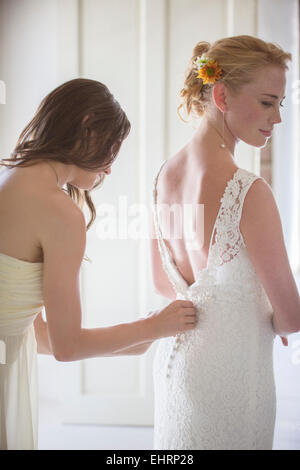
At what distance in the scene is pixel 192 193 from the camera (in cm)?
101

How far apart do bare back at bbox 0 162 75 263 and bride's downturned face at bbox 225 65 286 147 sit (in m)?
0.45

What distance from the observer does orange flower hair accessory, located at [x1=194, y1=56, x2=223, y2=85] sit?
1.02m

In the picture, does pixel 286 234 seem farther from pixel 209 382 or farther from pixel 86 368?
pixel 86 368

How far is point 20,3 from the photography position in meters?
1.35

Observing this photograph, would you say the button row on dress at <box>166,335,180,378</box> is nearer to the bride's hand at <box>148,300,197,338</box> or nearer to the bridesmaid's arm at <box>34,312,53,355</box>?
the bride's hand at <box>148,300,197,338</box>

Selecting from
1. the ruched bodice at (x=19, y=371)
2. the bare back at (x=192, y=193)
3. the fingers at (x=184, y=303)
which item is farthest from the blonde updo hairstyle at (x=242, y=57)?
the ruched bodice at (x=19, y=371)

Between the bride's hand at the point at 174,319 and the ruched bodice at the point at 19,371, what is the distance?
0.24m

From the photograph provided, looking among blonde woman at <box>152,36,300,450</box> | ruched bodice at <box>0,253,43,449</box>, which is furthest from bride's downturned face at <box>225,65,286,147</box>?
ruched bodice at <box>0,253,43,449</box>

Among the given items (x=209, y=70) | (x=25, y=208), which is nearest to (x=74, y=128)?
(x=25, y=208)

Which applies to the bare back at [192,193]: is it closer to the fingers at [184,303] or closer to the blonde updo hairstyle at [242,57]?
the fingers at [184,303]

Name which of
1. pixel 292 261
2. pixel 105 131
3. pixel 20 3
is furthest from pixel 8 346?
pixel 20 3

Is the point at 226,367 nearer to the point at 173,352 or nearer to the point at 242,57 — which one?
the point at 173,352

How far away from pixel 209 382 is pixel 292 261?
0.49 m

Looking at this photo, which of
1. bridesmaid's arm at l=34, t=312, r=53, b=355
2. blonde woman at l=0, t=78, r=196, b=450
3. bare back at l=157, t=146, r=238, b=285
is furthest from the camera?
bridesmaid's arm at l=34, t=312, r=53, b=355
